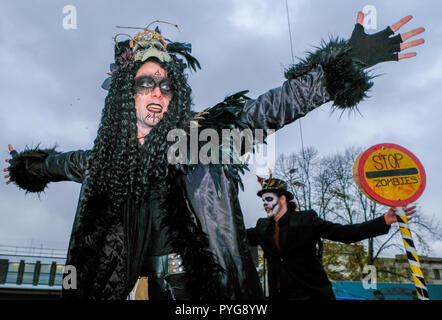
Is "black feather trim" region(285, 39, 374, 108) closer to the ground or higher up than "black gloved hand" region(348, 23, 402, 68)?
closer to the ground

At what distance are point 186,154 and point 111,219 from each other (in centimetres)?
61

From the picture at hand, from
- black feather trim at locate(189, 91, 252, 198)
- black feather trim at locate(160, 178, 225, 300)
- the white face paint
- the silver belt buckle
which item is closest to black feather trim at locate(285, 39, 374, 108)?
black feather trim at locate(189, 91, 252, 198)

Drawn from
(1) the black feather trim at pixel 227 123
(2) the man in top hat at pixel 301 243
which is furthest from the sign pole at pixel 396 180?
(1) the black feather trim at pixel 227 123

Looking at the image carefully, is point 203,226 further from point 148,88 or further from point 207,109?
point 148,88

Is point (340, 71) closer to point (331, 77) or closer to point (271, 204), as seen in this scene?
point (331, 77)

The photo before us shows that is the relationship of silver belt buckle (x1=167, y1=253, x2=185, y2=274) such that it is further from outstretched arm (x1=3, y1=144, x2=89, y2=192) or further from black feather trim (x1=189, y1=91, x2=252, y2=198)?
outstretched arm (x1=3, y1=144, x2=89, y2=192)

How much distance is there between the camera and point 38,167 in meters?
3.07

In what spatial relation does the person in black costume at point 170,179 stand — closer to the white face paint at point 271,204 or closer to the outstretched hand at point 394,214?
the outstretched hand at point 394,214

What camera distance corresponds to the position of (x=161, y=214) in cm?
200

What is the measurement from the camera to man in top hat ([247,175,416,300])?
3.40 metres

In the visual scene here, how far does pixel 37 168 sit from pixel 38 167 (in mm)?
15

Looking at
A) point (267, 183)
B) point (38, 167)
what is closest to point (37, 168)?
point (38, 167)

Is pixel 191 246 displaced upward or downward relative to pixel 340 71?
downward
